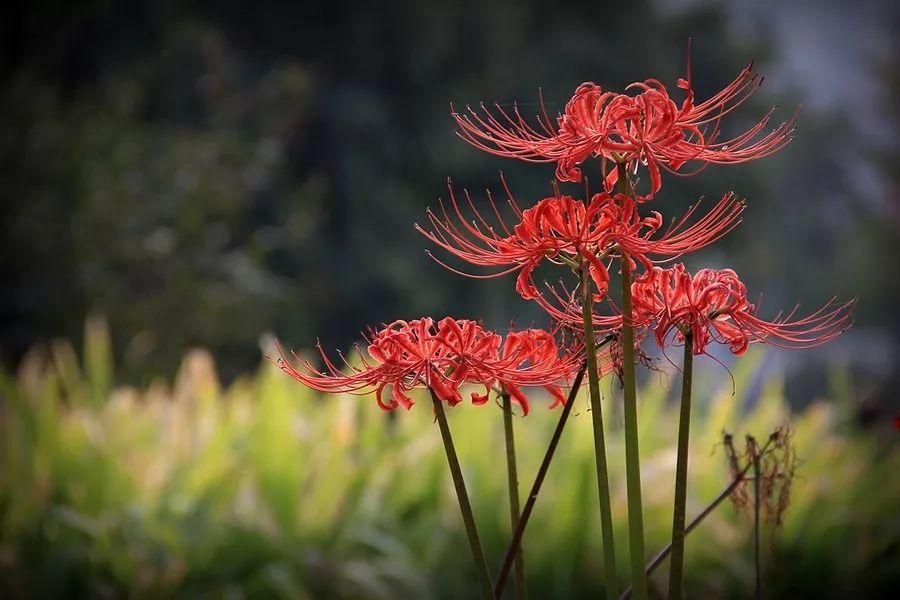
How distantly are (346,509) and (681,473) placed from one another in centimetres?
151

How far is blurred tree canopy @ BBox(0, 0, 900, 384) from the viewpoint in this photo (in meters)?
7.03

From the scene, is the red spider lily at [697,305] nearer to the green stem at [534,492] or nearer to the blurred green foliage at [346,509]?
the green stem at [534,492]

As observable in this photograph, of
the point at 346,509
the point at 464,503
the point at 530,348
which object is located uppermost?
the point at 346,509

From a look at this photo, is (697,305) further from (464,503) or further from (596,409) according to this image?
(464,503)

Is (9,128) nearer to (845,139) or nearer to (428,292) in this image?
(428,292)

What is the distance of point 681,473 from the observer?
2.60 ft

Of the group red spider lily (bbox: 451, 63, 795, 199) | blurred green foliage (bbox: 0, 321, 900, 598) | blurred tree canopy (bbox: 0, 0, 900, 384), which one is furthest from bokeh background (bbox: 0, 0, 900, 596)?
red spider lily (bbox: 451, 63, 795, 199)

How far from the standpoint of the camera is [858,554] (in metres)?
2.32

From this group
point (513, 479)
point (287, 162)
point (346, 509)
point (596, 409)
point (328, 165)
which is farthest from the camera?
point (328, 165)

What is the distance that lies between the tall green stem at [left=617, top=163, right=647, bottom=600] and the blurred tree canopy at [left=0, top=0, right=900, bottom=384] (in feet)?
16.6

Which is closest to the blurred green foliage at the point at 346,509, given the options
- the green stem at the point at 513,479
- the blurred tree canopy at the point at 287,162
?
the green stem at the point at 513,479

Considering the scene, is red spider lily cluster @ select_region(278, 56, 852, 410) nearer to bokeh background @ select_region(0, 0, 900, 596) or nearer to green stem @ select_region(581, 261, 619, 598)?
green stem @ select_region(581, 261, 619, 598)

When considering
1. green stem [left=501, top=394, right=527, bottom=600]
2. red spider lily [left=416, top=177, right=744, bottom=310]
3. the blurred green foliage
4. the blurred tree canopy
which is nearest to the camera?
red spider lily [left=416, top=177, right=744, bottom=310]

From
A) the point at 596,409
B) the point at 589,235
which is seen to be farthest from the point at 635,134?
the point at 596,409
